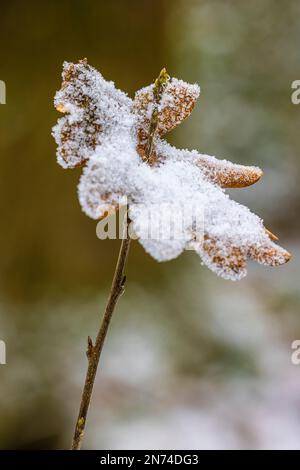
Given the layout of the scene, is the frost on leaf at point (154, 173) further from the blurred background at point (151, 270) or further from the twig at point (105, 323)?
the blurred background at point (151, 270)

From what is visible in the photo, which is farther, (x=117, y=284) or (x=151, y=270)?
(x=151, y=270)

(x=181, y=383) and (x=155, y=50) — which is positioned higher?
(x=155, y=50)

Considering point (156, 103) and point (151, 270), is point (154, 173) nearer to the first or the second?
point (156, 103)

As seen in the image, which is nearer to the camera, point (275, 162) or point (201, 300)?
point (201, 300)

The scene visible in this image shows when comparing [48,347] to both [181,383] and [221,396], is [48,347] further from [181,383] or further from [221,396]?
[221,396]

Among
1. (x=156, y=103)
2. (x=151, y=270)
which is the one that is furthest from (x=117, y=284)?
(x=151, y=270)

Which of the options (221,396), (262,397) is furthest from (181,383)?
(262,397)
